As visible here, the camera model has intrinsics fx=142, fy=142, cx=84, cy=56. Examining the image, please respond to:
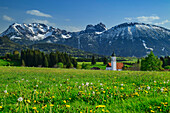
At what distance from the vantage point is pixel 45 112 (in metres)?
4.51

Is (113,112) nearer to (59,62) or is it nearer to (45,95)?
(45,95)

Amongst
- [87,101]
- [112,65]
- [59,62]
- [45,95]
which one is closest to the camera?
[87,101]

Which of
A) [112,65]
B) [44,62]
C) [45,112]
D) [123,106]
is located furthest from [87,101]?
[112,65]

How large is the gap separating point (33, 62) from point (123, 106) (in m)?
104

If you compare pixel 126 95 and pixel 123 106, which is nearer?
pixel 123 106

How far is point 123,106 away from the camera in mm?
4969

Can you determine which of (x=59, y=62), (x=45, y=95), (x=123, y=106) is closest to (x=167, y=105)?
(x=123, y=106)

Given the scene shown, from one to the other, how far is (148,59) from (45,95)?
234 feet

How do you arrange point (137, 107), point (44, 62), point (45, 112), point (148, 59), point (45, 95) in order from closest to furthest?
point (45, 112) → point (137, 107) → point (45, 95) → point (148, 59) → point (44, 62)

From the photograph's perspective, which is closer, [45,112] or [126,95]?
[45,112]

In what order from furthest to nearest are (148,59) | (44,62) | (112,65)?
(112,65), (44,62), (148,59)

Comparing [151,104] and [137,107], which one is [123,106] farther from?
[151,104]

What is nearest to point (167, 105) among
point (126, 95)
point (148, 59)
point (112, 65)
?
point (126, 95)

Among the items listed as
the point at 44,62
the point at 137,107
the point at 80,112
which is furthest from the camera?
the point at 44,62
